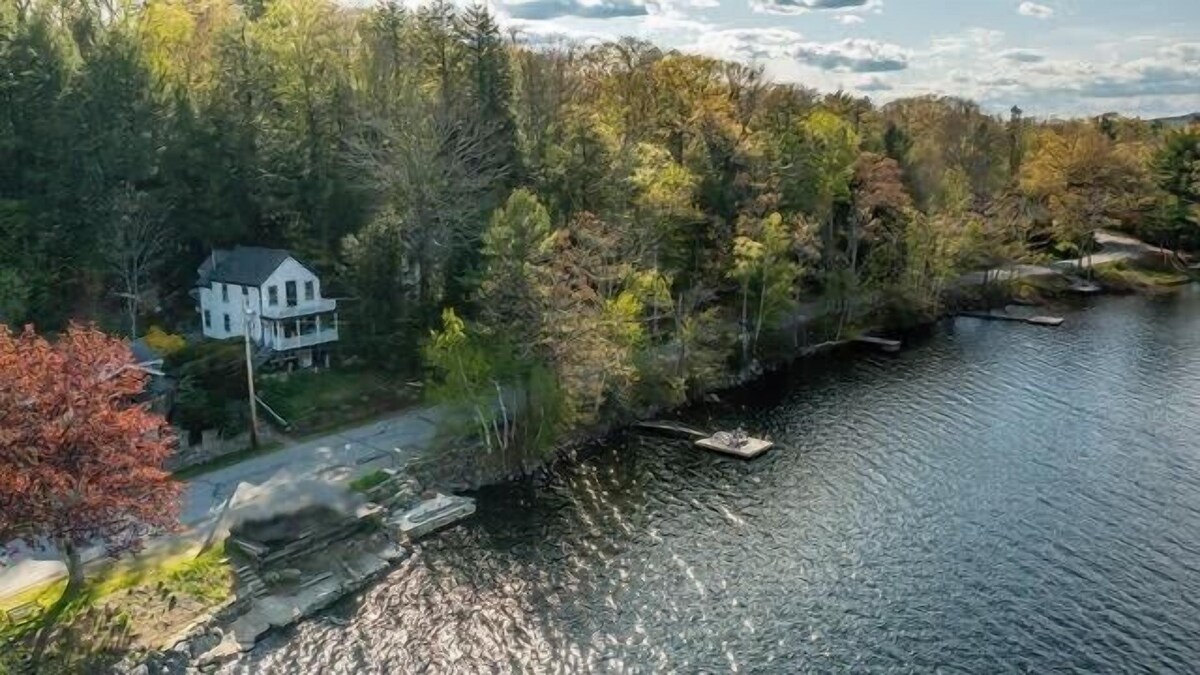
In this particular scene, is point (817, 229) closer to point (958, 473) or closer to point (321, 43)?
point (958, 473)

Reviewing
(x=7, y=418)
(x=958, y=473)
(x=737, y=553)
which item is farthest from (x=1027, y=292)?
(x=7, y=418)

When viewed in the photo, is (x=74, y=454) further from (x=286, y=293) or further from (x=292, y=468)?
(x=286, y=293)

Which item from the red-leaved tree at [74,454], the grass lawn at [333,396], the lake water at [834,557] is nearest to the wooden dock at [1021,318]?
the lake water at [834,557]

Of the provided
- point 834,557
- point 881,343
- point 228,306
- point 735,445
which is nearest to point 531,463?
point 735,445

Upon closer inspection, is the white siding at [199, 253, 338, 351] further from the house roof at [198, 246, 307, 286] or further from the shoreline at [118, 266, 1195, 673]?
the shoreline at [118, 266, 1195, 673]

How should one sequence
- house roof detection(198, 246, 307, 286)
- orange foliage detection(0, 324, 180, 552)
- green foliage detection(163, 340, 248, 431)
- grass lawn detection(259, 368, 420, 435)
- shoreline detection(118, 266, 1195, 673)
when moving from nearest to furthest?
orange foliage detection(0, 324, 180, 552)
shoreline detection(118, 266, 1195, 673)
green foliage detection(163, 340, 248, 431)
grass lawn detection(259, 368, 420, 435)
house roof detection(198, 246, 307, 286)

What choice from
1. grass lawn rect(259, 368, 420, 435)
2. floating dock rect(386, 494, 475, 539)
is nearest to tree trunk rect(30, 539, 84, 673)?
floating dock rect(386, 494, 475, 539)
